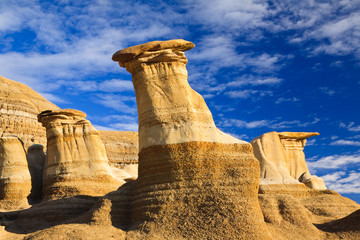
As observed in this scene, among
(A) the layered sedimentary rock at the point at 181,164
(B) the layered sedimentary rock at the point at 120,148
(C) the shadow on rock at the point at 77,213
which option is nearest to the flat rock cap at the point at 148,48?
(A) the layered sedimentary rock at the point at 181,164

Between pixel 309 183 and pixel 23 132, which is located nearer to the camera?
pixel 309 183

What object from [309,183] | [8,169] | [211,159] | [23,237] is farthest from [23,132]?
[211,159]

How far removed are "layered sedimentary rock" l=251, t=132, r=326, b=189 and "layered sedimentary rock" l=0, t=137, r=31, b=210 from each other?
12380 millimetres

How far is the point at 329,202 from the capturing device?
21203 mm

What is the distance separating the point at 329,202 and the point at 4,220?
1512 cm

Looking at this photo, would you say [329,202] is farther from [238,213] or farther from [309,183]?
[238,213]

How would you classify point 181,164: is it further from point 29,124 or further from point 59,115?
point 29,124

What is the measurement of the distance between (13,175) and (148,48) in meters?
10.7

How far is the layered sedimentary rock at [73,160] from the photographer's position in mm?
18906

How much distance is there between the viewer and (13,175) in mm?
20438

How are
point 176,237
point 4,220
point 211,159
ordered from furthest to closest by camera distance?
point 4,220 → point 211,159 → point 176,237

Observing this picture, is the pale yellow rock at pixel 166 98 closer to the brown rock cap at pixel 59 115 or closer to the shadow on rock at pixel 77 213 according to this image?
the shadow on rock at pixel 77 213

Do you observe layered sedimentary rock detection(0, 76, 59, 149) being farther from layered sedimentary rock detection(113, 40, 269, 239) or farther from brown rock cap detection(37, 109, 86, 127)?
layered sedimentary rock detection(113, 40, 269, 239)

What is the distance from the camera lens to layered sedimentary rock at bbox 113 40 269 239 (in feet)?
38.1
